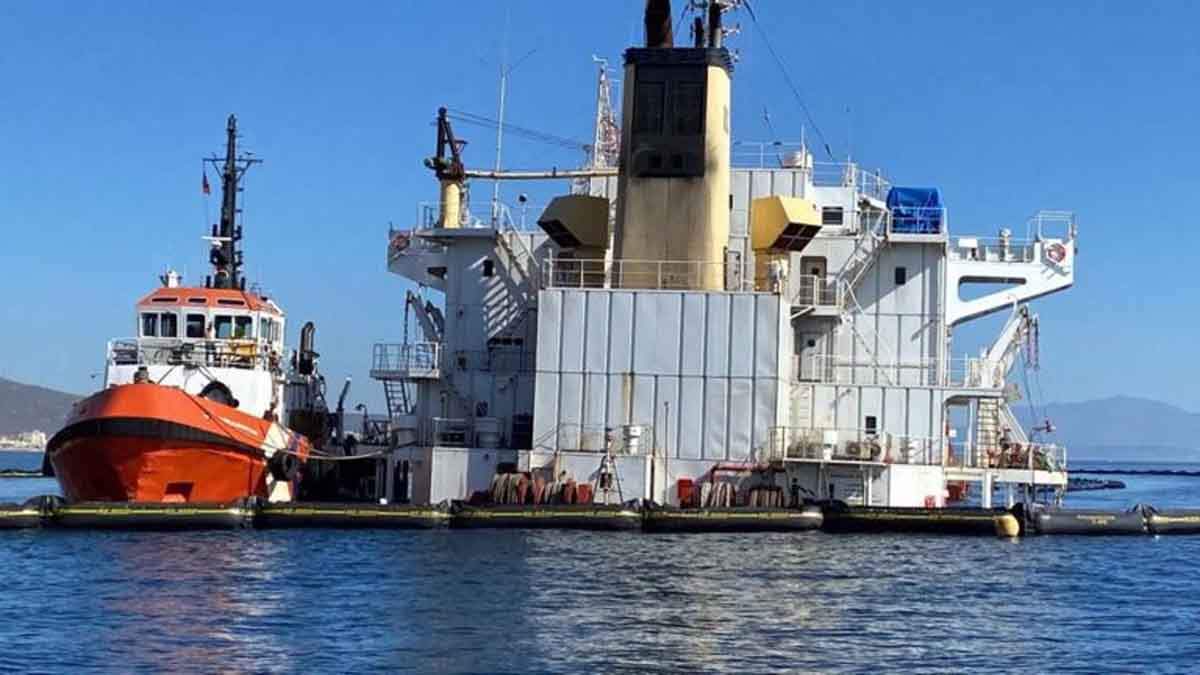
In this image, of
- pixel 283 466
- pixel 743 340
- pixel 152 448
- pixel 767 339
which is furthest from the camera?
pixel 283 466

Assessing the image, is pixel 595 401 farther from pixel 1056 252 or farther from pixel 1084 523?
pixel 1056 252

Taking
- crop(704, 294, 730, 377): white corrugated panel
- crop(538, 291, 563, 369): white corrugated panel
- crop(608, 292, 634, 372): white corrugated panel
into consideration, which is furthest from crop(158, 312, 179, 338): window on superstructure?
crop(704, 294, 730, 377): white corrugated panel

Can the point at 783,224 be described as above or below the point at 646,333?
above

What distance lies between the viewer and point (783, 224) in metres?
43.8

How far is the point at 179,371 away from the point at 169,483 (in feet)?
15.0

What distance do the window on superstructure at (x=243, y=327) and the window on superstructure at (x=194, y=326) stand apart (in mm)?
914

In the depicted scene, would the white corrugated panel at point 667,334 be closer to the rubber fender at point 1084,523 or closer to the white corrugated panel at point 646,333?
the white corrugated panel at point 646,333

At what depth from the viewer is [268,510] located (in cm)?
Result: 3966

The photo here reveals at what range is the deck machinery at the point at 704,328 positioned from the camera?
4181 centimetres

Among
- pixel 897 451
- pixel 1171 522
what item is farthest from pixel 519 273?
pixel 1171 522

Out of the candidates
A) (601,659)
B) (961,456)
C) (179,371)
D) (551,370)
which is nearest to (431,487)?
(551,370)

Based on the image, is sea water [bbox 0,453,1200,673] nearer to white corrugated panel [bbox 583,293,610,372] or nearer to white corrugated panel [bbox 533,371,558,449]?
white corrugated panel [bbox 533,371,558,449]

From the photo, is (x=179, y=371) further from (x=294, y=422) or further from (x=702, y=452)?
(x=702, y=452)

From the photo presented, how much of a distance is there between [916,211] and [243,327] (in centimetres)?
1887
